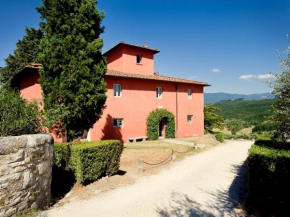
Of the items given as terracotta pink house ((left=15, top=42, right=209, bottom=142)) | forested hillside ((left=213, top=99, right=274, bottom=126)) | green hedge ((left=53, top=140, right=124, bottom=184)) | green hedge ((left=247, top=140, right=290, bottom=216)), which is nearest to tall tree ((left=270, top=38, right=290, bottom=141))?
green hedge ((left=247, top=140, right=290, bottom=216))

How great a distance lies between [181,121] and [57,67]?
15.7 metres

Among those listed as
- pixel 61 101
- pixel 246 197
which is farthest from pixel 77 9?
pixel 246 197

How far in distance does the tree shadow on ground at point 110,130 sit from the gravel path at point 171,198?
835 cm

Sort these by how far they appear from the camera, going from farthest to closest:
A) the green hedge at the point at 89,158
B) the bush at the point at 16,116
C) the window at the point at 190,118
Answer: the window at the point at 190,118 → the green hedge at the point at 89,158 → the bush at the point at 16,116

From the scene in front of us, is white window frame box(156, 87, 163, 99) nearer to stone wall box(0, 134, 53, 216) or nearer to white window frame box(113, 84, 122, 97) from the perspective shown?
white window frame box(113, 84, 122, 97)

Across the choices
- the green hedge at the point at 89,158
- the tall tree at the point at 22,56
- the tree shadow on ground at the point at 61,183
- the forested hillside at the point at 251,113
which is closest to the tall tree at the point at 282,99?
the green hedge at the point at 89,158

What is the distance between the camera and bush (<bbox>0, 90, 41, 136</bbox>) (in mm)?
6059

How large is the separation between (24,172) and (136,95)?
1419 centimetres

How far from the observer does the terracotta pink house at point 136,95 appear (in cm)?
1642

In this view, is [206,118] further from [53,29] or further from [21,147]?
[21,147]

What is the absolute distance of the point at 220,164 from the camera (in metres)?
11.3

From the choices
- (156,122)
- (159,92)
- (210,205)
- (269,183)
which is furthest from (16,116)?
(159,92)

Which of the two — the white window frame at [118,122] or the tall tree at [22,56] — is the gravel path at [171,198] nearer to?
the white window frame at [118,122]

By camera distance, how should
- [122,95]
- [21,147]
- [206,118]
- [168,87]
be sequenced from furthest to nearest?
[206,118], [168,87], [122,95], [21,147]
